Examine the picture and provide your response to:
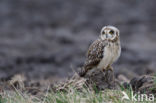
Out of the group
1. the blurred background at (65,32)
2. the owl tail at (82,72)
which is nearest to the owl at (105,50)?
the owl tail at (82,72)

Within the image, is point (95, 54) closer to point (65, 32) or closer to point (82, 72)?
point (82, 72)

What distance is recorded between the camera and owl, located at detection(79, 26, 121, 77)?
30.2 feet

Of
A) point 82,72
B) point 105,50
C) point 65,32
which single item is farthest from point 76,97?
point 65,32

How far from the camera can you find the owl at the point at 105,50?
920 centimetres

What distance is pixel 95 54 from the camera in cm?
946

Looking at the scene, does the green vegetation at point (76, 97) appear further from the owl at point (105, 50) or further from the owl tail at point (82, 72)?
the owl tail at point (82, 72)

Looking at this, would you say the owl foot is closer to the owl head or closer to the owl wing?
the owl wing

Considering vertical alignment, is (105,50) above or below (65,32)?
below

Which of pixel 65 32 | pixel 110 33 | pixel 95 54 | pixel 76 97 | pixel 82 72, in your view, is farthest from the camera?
pixel 65 32

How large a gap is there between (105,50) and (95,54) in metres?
0.25

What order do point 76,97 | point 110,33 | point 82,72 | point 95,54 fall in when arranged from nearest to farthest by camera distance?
point 76,97 → point 110,33 → point 95,54 → point 82,72

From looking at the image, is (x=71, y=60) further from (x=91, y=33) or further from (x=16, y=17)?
(x=16, y=17)

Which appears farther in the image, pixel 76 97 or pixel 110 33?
pixel 110 33

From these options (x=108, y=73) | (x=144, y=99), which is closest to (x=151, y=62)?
(x=108, y=73)
